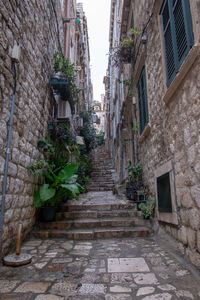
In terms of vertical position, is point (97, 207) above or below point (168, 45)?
below

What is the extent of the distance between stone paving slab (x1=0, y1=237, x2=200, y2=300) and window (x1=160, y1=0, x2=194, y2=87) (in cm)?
245

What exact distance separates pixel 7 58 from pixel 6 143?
3.65ft

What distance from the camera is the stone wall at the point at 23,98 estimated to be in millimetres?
2771

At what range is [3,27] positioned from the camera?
2.72 metres

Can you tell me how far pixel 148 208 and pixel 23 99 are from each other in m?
3.00

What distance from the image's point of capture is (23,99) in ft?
11.2

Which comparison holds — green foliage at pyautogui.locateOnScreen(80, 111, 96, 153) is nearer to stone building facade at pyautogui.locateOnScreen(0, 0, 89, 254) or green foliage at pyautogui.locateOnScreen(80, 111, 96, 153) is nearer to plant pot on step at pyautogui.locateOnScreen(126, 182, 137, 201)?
plant pot on step at pyautogui.locateOnScreen(126, 182, 137, 201)

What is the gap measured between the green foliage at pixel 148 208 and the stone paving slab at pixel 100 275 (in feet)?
2.83

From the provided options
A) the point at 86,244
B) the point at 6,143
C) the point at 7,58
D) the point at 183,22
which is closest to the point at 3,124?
the point at 6,143

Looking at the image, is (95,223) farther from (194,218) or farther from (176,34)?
(176,34)

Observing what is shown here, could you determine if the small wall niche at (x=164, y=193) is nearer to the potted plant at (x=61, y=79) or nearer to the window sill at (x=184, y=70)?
the window sill at (x=184, y=70)

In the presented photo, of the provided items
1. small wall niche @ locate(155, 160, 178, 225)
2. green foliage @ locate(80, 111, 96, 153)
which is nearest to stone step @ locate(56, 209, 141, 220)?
small wall niche @ locate(155, 160, 178, 225)

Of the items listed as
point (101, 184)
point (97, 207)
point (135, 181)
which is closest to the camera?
point (97, 207)

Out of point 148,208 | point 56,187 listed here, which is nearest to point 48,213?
point 56,187
